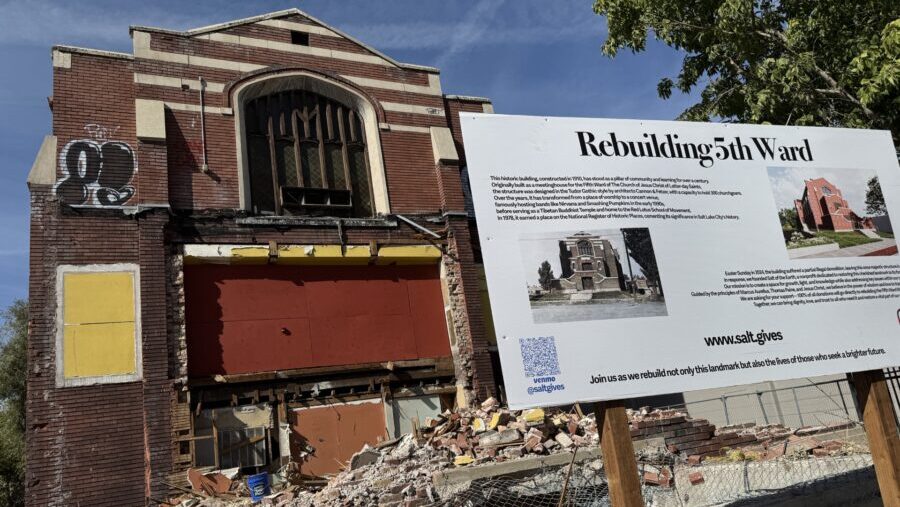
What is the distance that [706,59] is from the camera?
44.8 feet

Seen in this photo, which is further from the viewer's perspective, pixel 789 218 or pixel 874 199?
pixel 874 199

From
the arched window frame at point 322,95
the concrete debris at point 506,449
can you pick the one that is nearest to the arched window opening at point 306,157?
the arched window frame at point 322,95

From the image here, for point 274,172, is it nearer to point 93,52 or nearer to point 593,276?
point 93,52

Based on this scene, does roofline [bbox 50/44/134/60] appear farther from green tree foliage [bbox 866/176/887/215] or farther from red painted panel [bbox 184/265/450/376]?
green tree foliage [bbox 866/176/887/215]

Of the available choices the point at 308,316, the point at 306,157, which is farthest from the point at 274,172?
the point at 308,316

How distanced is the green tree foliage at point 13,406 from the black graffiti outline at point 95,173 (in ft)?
46.4

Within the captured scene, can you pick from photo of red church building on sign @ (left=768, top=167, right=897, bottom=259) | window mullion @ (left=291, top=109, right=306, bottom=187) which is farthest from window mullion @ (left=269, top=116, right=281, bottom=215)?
photo of red church building on sign @ (left=768, top=167, right=897, bottom=259)

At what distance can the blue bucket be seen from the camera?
11008mm

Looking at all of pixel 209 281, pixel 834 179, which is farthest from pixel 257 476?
pixel 834 179

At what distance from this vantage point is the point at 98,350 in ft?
38.4

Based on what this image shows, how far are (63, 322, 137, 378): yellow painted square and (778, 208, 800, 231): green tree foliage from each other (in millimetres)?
11249

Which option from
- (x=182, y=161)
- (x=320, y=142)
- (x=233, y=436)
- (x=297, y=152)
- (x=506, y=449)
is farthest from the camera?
(x=320, y=142)

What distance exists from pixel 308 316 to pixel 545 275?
10.4m

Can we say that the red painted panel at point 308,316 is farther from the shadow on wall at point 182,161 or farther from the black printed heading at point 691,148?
the black printed heading at point 691,148
